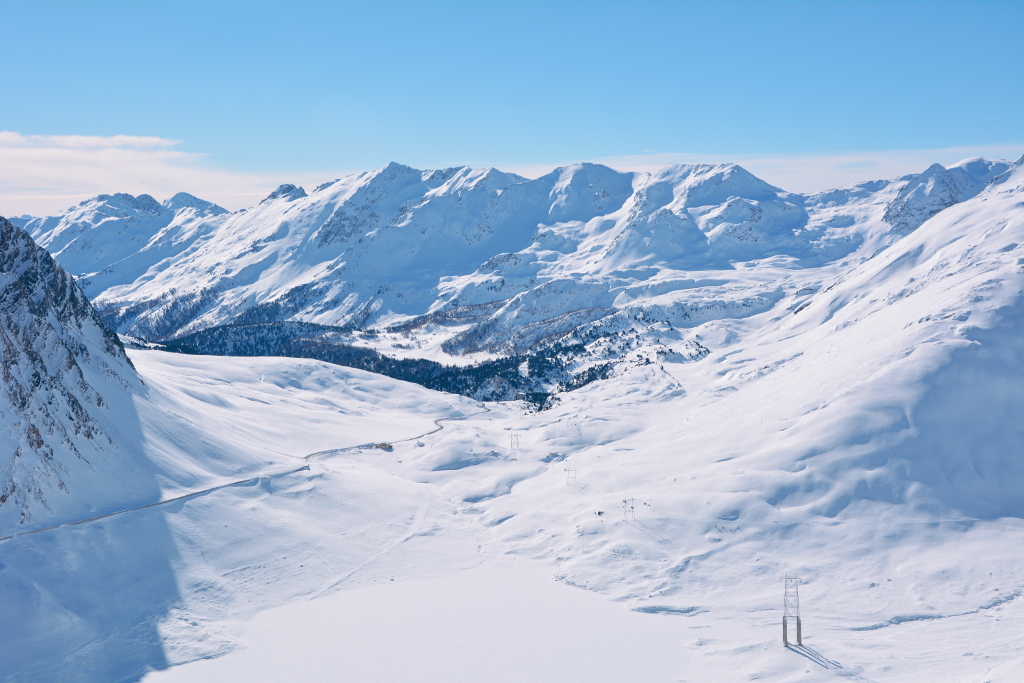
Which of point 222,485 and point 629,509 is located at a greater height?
point 222,485

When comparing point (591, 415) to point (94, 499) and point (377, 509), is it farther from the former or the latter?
point (94, 499)

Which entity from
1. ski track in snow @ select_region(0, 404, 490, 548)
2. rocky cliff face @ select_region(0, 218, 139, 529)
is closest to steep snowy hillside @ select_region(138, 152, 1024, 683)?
ski track in snow @ select_region(0, 404, 490, 548)

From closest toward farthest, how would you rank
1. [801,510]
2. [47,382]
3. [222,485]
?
[801,510], [47,382], [222,485]

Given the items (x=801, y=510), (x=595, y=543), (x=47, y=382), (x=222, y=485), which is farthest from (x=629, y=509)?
(x=47, y=382)

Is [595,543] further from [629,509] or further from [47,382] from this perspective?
[47,382]

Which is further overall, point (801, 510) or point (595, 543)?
point (595, 543)

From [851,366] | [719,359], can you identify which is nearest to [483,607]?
[851,366]

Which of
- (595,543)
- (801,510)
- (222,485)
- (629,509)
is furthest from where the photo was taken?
(222,485)

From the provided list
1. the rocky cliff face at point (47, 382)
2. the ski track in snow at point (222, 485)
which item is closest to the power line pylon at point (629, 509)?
the ski track in snow at point (222, 485)
